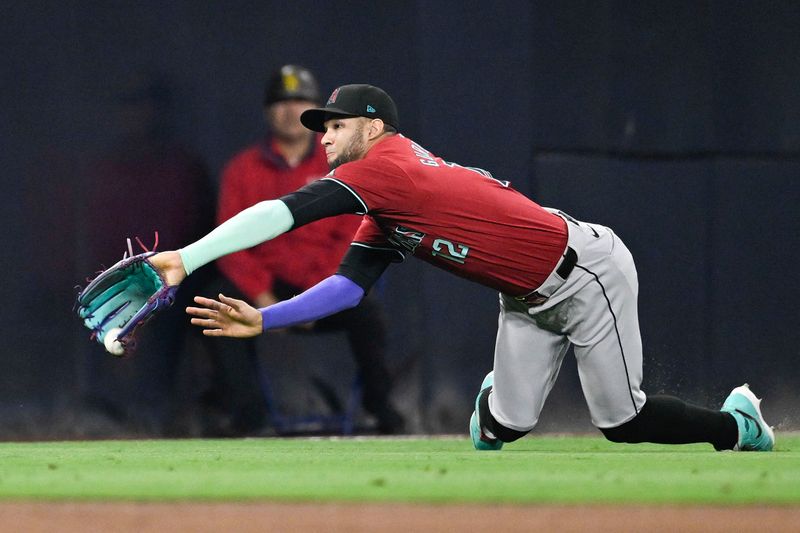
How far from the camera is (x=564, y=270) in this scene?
4.84 meters

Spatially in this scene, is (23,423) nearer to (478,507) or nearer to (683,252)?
(683,252)

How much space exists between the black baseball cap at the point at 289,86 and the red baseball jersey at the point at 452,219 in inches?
94.3

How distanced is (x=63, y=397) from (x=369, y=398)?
174 centimetres

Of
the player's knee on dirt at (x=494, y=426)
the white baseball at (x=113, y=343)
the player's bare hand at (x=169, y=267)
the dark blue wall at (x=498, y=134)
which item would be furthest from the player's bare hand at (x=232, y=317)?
the dark blue wall at (x=498, y=134)

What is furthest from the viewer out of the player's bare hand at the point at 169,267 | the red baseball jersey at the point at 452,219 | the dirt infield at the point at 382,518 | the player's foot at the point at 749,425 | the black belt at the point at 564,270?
the player's foot at the point at 749,425

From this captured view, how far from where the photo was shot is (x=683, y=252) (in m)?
7.38

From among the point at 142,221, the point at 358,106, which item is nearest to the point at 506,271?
the point at 358,106

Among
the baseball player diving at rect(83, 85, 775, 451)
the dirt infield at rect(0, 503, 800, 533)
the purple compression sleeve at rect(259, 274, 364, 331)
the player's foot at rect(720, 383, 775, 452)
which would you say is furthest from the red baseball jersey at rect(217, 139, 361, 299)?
the dirt infield at rect(0, 503, 800, 533)

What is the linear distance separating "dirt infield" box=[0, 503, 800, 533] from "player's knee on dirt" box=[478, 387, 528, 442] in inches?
79.7

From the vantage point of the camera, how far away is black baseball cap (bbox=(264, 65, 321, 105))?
7164mm

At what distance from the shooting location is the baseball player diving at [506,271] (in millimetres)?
4492

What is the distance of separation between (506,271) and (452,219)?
1.06 ft

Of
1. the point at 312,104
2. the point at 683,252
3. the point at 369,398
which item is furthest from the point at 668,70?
the point at 369,398

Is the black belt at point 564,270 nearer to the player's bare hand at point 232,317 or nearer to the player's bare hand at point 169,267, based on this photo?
the player's bare hand at point 232,317
